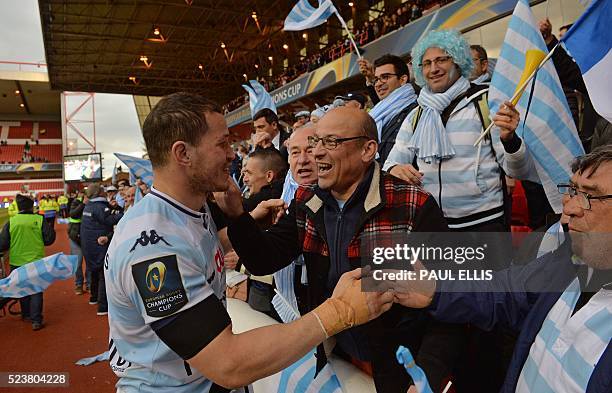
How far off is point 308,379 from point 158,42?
2478 centimetres

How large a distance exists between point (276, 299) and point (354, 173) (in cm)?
105

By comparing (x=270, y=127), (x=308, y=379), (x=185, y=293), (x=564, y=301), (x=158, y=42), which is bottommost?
(x=308, y=379)

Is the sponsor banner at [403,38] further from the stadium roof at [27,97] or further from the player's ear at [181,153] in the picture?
the stadium roof at [27,97]

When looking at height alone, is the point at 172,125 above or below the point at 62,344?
above

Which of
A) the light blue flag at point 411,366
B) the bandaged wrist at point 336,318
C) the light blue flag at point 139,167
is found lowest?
the light blue flag at point 411,366

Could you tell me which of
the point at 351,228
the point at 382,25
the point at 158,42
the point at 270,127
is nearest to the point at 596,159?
the point at 351,228

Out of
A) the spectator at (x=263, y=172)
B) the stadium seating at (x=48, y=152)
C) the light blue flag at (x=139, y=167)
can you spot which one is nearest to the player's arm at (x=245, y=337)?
the spectator at (x=263, y=172)

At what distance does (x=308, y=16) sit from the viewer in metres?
4.96

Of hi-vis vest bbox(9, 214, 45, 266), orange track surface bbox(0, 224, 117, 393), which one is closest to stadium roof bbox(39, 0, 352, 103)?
hi-vis vest bbox(9, 214, 45, 266)

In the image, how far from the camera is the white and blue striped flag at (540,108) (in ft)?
6.89

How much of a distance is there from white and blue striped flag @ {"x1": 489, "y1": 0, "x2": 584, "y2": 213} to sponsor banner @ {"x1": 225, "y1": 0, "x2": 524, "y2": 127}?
246 inches

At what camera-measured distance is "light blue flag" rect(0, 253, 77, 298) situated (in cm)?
391

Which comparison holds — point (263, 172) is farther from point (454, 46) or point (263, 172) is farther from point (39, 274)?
point (39, 274)

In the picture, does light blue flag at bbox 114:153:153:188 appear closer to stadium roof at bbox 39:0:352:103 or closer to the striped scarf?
the striped scarf
